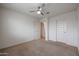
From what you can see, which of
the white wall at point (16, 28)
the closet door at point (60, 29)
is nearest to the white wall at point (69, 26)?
the closet door at point (60, 29)

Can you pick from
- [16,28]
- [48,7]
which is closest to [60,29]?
[48,7]

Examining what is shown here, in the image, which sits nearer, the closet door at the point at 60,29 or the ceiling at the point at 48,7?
the ceiling at the point at 48,7

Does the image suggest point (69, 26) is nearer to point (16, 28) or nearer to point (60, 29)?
point (60, 29)

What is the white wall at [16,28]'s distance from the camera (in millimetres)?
1435

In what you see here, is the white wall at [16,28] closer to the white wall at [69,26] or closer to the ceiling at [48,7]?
the ceiling at [48,7]

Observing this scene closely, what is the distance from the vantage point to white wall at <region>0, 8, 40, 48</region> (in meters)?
1.43

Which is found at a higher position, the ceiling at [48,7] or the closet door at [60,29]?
the ceiling at [48,7]

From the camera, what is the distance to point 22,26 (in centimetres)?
154

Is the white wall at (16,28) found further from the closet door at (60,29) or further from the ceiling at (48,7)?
the closet door at (60,29)

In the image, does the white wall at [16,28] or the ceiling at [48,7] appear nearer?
the ceiling at [48,7]

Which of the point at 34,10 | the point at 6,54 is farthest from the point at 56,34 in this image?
the point at 6,54

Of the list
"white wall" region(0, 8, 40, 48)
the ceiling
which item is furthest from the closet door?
"white wall" region(0, 8, 40, 48)

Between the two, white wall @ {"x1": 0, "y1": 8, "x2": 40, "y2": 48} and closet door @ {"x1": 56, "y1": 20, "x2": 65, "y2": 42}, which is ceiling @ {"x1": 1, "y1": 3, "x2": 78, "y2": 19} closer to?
white wall @ {"x1": 0, "y1": 8, "x2": 40, "y2": 48}

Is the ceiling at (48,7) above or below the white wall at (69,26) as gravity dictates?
above
